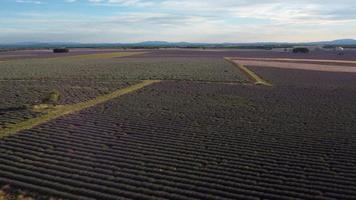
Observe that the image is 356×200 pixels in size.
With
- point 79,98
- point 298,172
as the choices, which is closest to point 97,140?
point 298,172

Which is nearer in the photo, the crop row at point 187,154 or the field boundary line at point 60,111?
the crop row at point 187,154

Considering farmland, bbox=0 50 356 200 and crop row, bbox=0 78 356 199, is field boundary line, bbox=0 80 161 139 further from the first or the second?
crop row, bbox=0 78 356 199

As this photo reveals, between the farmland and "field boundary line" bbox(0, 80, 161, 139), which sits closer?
the farmland

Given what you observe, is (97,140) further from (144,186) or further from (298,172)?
(298,172)

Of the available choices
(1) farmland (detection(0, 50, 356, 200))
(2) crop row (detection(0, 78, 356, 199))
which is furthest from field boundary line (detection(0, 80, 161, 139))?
(2) crop row (detection(0, 78, 356, 199))

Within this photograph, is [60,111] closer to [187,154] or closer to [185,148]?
[185,148]

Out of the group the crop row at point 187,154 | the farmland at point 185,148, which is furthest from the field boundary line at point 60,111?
the crop row at point 187,154

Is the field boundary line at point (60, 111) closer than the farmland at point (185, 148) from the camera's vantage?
No

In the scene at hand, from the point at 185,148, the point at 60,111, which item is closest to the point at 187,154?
the point at 185,148

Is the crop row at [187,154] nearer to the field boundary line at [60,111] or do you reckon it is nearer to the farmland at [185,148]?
the farmland at [185,148]
